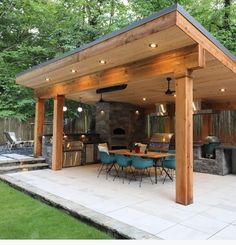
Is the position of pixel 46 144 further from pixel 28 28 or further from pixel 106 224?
pixel 28 28

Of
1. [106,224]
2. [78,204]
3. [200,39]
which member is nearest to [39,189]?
[78,204]

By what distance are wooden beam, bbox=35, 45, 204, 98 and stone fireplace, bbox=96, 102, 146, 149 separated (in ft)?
10.6

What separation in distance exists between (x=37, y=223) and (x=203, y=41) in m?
4.09

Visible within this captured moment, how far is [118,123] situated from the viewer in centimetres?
1102

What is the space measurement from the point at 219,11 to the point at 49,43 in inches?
356

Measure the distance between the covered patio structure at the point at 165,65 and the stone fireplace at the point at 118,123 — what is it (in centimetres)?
306

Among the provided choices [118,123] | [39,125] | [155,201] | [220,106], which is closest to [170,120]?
[220,106]

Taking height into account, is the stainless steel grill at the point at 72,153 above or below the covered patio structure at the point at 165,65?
below

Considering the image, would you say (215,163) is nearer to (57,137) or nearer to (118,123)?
(118,123)

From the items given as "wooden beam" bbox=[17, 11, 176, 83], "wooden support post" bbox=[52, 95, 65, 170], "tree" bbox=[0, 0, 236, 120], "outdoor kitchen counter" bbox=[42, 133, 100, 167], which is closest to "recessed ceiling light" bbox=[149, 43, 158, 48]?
"wooden beam" bbox=[17, 11, 176, 83]

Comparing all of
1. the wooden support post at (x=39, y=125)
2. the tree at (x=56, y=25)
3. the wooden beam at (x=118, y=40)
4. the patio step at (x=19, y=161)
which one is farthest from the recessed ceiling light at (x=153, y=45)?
the tree at (x=56, y=25)

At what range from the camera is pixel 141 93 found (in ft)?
29.8

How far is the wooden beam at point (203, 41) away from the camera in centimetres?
386

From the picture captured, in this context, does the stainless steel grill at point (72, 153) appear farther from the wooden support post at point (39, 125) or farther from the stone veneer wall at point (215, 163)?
the stone veneer wall at point (215, 163)
